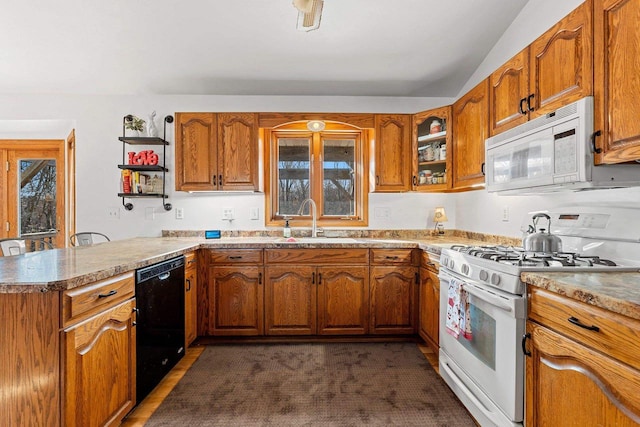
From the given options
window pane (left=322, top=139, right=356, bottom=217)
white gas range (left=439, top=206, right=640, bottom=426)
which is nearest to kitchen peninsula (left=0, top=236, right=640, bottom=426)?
white gas range (left=439, top=206, right=640, bottom=426)

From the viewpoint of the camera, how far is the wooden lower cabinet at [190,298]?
97.7 inches

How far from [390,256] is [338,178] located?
1.09 metres

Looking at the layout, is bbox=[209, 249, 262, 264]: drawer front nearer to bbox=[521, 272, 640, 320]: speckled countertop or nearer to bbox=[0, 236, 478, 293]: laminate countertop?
bbox=[0, 236, 478, 293]: laminate countertop

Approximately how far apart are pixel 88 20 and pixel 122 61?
1.53 ft

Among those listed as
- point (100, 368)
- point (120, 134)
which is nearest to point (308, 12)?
point (100, 368)

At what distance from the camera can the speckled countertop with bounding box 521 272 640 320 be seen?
959 millimetres

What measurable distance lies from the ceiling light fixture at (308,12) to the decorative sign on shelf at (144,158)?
213 cm

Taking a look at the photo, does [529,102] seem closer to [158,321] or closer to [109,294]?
[109,294]

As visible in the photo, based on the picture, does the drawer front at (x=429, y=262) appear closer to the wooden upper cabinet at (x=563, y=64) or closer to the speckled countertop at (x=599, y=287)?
the speckled countertop at (x=599, y=287)

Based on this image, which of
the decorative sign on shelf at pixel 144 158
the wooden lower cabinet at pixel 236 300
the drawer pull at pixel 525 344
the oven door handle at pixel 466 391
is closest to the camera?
the drawer pull at pixel 525 344

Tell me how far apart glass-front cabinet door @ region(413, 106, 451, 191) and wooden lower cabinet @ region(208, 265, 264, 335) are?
5.47 ft

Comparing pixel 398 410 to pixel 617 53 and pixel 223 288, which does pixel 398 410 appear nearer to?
pixel 223 288

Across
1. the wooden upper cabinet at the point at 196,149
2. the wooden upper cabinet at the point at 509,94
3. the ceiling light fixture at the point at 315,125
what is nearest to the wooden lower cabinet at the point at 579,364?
the wooden upper cabinet at the point at 509,94

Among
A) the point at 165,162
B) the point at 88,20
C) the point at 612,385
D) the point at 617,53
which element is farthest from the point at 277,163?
the point at 612,385
